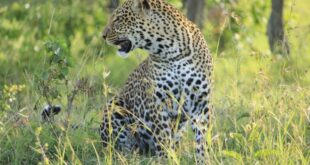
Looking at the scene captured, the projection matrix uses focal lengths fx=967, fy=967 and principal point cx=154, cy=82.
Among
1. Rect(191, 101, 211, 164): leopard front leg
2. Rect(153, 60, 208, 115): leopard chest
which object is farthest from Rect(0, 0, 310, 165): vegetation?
Rect(153, 60, 208, 115): leopard chest

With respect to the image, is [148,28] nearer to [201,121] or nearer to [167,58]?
[167,58]

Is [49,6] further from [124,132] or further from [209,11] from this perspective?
[209,11]

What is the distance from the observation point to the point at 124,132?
27.1ft

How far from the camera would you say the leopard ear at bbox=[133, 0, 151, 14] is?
752 cm

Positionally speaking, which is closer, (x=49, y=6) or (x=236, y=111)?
(x=236, y=111)

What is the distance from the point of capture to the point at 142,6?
24.7 feet

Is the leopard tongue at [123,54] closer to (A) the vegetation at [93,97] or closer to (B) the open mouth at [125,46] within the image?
(B) the open mouth at [125,46]

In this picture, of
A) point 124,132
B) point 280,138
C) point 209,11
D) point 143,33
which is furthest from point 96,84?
point 209,11

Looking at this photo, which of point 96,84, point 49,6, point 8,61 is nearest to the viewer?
point 96,84

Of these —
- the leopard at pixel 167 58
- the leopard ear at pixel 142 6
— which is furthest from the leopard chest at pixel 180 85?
the leopard ear at pixel 142 6

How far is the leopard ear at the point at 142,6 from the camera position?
7.52 metres

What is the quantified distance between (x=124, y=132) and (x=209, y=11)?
11.1 meters

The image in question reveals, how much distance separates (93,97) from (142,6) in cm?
155

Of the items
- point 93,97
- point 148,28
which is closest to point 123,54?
point 148,28
